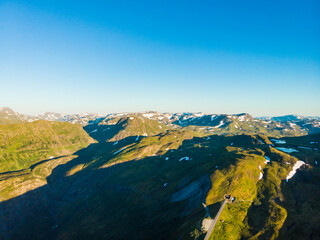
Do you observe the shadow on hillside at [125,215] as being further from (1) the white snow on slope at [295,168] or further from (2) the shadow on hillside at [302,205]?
(2) the shadow on hillside at [302,205]

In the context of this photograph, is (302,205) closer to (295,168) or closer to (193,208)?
(295,168)

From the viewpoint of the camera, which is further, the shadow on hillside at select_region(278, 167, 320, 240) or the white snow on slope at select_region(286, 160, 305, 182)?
the white snow on slope at select_region(286, 160, 305, 182)

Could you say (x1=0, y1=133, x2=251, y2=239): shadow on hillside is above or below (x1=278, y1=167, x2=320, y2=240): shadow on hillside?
below

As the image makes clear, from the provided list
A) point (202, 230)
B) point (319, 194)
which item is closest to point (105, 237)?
point (202, 230)

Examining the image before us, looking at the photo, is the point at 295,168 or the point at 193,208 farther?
the point at 295,168

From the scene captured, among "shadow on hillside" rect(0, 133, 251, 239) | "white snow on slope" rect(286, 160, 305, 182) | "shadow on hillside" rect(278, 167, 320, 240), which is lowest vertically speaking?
"shadow on hillside" rect(0, 133, 251, 239)

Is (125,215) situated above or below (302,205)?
below

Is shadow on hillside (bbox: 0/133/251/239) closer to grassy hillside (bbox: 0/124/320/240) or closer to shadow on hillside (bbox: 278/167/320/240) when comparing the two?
grassy hillside (bbox: 0/124/320/240)

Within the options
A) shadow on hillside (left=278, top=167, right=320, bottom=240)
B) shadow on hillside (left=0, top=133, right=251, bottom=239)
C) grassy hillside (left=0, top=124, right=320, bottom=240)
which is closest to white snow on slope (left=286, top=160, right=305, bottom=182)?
grassy hillside (left=0, top=124, right=320, bottom=240)


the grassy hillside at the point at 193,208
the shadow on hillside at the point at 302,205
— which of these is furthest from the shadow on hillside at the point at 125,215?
the shadow on hillside at the point at 302,205

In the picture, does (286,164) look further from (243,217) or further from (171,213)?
(171,213)

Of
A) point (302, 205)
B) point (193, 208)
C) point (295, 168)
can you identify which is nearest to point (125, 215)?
point (193, 208)
